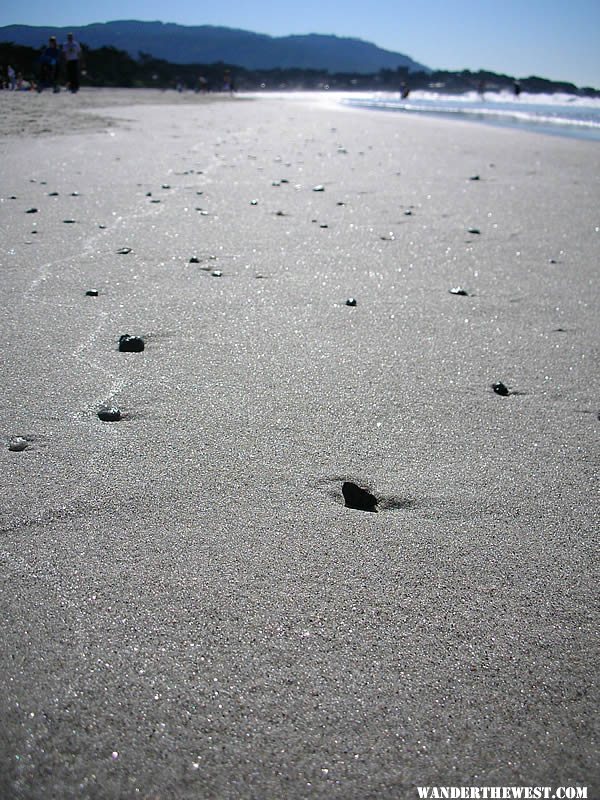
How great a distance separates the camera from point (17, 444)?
156cm

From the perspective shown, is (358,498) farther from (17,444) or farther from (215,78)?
(215,78)

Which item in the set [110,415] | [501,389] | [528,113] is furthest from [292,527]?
[528,113]

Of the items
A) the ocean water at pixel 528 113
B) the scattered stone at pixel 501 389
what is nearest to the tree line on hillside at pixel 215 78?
the ocean water at pixel 528 113

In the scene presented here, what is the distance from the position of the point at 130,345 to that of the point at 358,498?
1022 mm

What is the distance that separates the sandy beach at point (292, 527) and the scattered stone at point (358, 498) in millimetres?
32

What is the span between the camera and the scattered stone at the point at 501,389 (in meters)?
1.99

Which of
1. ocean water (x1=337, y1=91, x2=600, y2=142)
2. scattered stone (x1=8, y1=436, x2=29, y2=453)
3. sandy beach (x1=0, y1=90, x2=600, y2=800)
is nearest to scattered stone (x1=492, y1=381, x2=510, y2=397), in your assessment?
sandy beach (x1=0, y1=90, x2=600, y2=800)

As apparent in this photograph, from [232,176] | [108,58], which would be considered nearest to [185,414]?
[232,176]

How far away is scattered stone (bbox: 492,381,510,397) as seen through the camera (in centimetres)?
199

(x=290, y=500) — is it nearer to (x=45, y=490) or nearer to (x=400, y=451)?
(x=400, y=451)

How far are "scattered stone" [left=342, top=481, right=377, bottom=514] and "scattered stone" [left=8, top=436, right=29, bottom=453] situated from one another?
75 centimetres

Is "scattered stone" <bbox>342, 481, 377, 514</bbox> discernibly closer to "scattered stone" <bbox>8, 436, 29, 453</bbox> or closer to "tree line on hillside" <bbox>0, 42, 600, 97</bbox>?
"scattered stone" <bbox>8, 436, 29, 453</bbox>

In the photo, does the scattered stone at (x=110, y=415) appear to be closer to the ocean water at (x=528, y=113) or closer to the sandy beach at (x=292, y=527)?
the sandy beach at (x=292, y=527)

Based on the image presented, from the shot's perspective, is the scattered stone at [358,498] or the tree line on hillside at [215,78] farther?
the tree line on hillside at [215,78]
